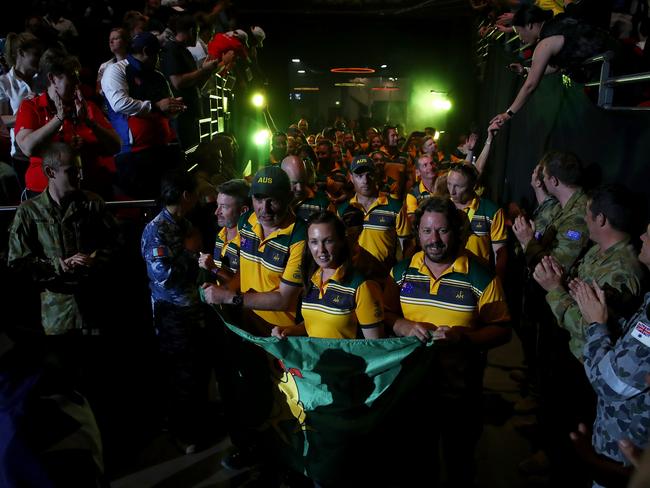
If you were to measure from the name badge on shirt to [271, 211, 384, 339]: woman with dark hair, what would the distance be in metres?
1.45

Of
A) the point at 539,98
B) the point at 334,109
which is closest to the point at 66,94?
the point at 539,98

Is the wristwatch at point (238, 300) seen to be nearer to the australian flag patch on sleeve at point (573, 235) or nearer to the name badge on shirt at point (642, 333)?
the name badge on shirt at point (642, 333)

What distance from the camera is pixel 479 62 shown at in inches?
589

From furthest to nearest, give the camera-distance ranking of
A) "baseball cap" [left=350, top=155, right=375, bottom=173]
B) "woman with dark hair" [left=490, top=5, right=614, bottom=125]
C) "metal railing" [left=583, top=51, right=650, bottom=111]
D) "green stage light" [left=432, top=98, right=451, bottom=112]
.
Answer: "green stage light" [left=432, top=98, right=451, bottom=112] < "baseball cap" [left=350, top=155, right=375, bottom=173] < "woman with dark hair" [left=490, top=5, right=614, bottom=125] < "metal railing" [left=583, top=51, right=650, bottom=111]

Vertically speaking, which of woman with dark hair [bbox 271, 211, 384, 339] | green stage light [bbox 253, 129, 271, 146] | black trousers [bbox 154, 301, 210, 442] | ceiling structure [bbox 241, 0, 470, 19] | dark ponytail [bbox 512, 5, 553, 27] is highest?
ceiling structure [bbox 241, 0, 470, 19]

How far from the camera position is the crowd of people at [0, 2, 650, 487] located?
2361 mm

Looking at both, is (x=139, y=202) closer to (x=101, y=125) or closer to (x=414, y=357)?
(x=101, y=125)

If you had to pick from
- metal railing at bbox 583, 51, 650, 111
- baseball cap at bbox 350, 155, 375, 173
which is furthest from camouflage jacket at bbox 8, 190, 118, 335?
metal railing at bbox 583, 51, 650, 111

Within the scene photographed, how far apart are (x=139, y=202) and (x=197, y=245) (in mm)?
993

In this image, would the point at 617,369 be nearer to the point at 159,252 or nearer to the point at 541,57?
the point at 159,252

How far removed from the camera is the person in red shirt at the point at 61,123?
169 inches

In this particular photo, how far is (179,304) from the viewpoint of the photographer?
4.02 meters

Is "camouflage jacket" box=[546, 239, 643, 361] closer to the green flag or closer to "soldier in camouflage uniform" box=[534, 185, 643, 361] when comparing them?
"soldier in camouflage uniform" box=[534, 185, 643, 361]

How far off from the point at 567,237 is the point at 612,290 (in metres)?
1.39
